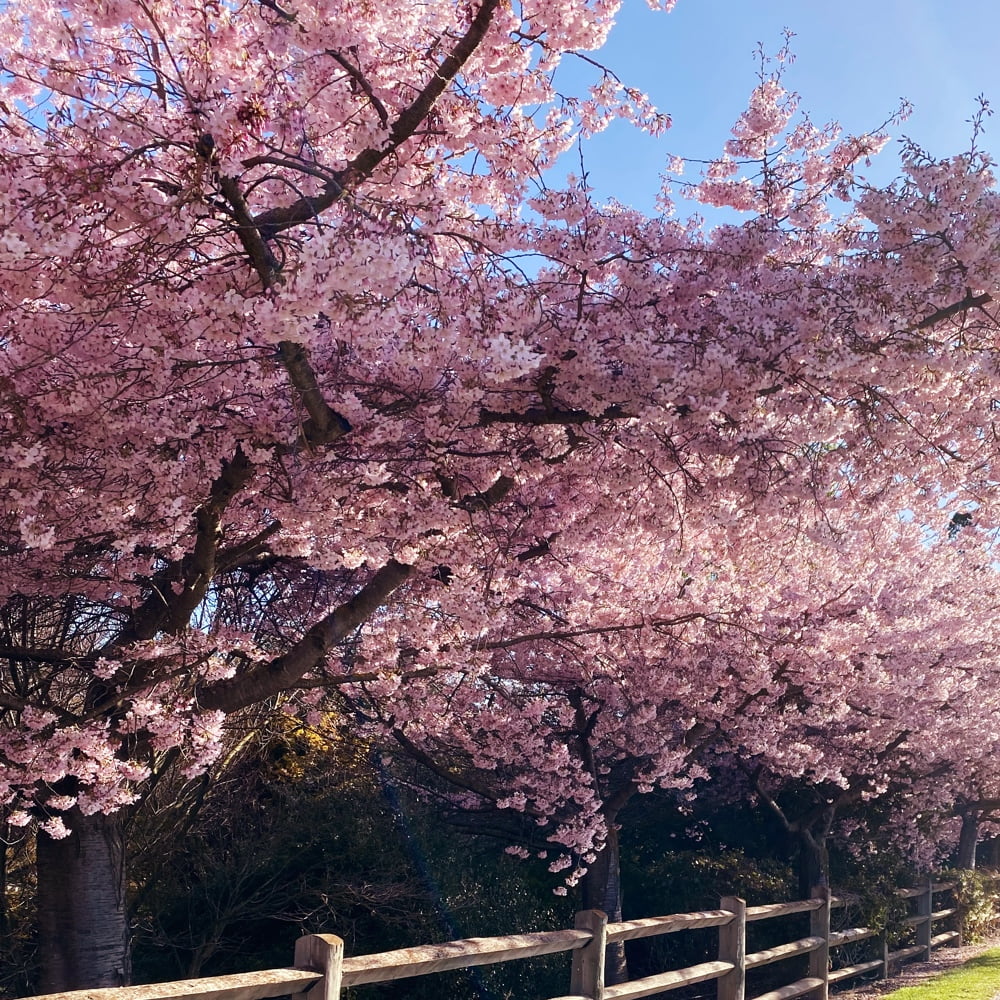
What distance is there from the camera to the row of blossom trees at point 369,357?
4066 mm

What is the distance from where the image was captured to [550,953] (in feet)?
24.3

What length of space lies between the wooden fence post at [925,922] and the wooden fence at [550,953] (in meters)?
4.50

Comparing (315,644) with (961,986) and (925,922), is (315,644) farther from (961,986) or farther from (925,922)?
(925,922)

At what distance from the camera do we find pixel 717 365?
478 cm

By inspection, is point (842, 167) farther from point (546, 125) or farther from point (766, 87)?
point (546, 125)

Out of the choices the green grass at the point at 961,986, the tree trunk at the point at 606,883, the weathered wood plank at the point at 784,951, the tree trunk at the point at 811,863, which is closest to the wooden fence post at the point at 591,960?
the weathered wood plank at the point at 784,951

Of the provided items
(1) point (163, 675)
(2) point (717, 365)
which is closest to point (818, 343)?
(2) point (717, 365)

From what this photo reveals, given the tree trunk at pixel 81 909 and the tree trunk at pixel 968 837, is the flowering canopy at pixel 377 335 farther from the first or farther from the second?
the tree trunk at pixel 968 837

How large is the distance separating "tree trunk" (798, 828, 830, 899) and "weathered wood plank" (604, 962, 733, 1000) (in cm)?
748

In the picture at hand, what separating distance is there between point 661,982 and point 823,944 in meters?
4.20

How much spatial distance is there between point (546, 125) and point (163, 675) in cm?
399

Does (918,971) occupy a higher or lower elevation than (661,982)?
lower

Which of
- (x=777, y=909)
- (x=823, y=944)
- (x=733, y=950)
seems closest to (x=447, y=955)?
(x=733, y=950)

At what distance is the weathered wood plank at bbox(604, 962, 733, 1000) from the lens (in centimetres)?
644
